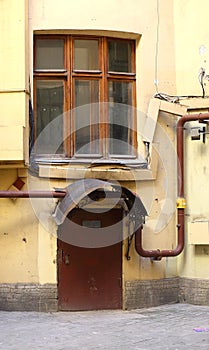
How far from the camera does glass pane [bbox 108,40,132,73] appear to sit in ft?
38.5

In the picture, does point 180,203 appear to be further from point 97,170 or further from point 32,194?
point 32,194

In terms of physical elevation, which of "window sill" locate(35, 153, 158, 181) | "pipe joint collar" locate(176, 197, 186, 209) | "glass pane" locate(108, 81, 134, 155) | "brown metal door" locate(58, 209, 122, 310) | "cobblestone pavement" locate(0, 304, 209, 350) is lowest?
"cobblestone pavement" locate(0, 304, 209, 350)

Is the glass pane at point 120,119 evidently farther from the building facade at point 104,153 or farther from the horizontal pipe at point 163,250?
the horizontal pipe at point 163,250

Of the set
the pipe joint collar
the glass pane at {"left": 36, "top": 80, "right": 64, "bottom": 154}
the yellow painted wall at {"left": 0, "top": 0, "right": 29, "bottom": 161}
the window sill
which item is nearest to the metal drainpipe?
the pipe joint collar

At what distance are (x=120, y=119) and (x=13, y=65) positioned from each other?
2220 millimetres

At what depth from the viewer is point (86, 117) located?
37.9ft

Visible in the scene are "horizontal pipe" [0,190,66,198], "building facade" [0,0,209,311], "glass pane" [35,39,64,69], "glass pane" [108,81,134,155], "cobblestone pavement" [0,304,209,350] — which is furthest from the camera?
"glass pane" [108,81,134,155]

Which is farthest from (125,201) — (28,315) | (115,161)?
(28,315)

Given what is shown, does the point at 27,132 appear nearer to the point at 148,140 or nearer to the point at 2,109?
the point at 2,109

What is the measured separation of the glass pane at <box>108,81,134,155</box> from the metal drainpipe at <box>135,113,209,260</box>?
2.96 ft

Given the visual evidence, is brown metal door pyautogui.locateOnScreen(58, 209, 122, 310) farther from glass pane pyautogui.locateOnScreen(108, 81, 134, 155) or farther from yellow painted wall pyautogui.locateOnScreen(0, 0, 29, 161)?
yellow painted wall pyautogui.locateOnScreen(0, 0, 29, 161)

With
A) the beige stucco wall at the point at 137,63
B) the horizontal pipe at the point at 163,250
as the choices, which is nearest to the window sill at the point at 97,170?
the beige stucco wall at the point at 137,63

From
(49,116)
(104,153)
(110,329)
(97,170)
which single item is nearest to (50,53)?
(49,116)

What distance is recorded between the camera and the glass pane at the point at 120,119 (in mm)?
11680
